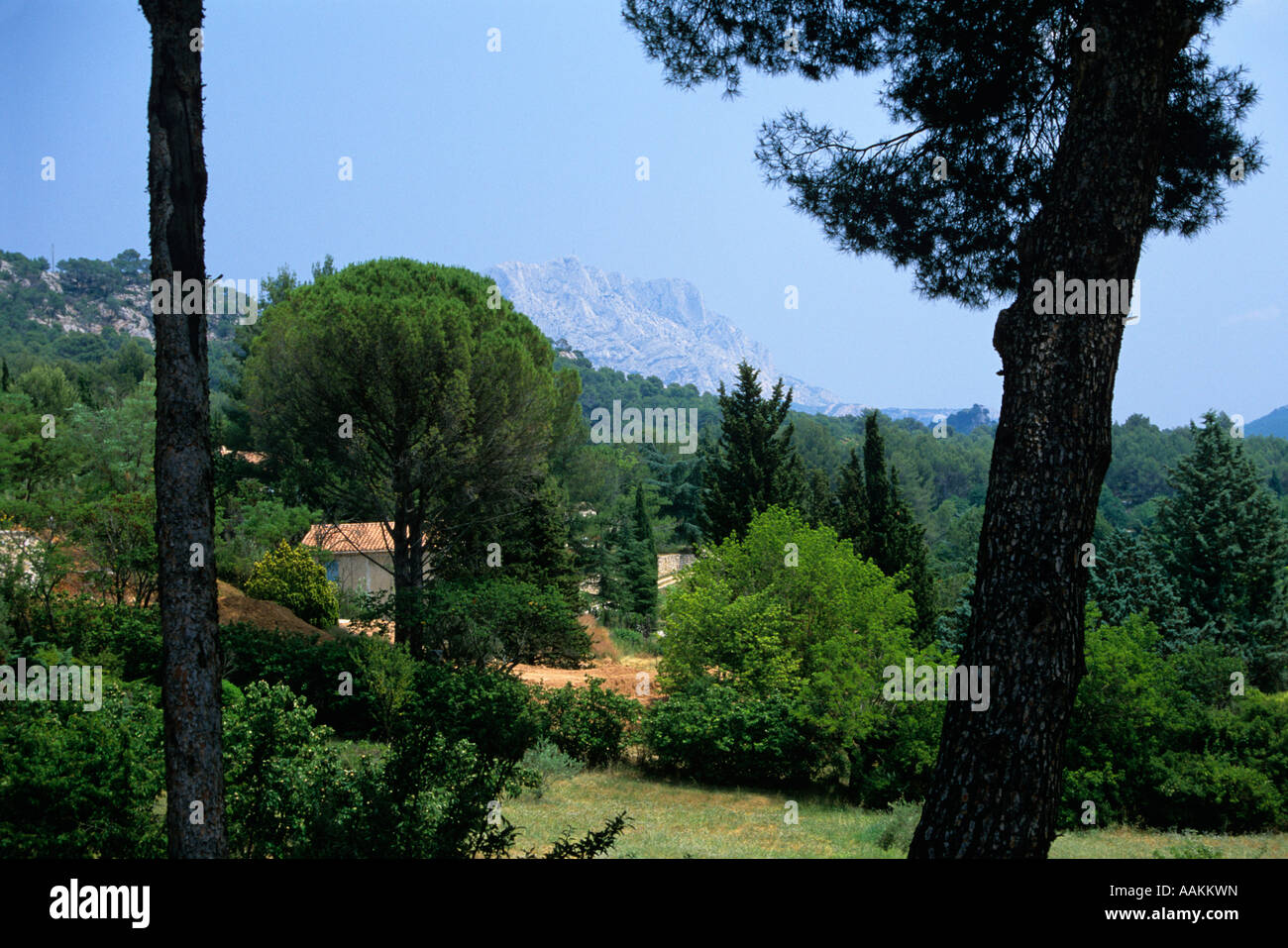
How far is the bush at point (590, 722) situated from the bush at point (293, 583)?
915 centimetres

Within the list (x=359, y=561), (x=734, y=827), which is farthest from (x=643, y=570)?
(x=734, y=827)

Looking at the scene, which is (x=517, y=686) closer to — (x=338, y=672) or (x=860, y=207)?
(x=338, y=672)

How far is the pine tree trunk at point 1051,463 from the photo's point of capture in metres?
3.79

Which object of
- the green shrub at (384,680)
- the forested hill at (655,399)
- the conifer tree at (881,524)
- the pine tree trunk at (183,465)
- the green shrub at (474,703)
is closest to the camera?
the pine tree trunk at (183,465)

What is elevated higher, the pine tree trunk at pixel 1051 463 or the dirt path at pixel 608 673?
the pine tree trunk at pixel 1051 463

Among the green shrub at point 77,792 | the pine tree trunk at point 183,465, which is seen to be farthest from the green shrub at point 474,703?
the pine tree trunk at point 183,465

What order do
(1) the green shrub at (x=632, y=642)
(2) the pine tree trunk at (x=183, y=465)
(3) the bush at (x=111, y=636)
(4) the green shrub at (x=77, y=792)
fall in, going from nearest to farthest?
1. (2) the pine tree trunk at (x=183, y=465)
2. (4) the green shrub at (x=77, y=792)
3. (3) the bush at (x=111, y=636)
4. (1) the green shrub at (x=632, y=642)

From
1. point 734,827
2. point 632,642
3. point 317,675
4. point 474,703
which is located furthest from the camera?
point 632,642

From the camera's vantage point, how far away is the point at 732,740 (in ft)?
50.9

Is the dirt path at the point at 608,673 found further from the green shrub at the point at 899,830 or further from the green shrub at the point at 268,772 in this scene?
the green shrub at the point at 268,772

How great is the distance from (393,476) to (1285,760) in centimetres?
1819

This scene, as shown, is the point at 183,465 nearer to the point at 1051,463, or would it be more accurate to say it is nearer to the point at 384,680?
the point at 1051,463

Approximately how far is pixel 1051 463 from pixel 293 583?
850 inches

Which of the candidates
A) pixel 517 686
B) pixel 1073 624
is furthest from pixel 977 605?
pixel 517 686
